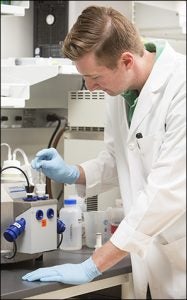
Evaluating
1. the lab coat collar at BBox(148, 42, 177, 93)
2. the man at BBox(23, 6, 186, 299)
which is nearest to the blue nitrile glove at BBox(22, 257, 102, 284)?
the man at BBox(23, 6, 186, 299)

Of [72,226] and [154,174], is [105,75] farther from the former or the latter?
[72,226]

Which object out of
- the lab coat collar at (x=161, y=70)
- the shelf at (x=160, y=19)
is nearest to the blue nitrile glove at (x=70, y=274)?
the lab coat collar at (x=161, y=70)

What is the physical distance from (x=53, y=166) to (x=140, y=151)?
306 mm

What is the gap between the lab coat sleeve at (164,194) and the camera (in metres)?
1.75

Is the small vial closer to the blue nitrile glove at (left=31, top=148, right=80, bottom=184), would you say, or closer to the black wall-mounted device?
the blue nitrile glove at (left=31, top=148, right=80, bottom=184)

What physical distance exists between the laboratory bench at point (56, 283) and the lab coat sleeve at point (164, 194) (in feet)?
0.70

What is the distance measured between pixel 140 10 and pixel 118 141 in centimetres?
135

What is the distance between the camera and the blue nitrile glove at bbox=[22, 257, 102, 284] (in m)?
1.85

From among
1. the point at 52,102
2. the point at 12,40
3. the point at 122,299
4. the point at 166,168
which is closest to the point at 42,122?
the point at 52,102

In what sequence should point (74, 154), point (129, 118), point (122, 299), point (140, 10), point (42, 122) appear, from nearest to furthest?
point (129, 118)
point (122, 299)
point (74, 154)
point (42, 122)
point (140, 10)

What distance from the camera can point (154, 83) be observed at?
1.91m

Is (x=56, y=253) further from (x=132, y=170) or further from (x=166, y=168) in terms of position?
(x=166, y=168)

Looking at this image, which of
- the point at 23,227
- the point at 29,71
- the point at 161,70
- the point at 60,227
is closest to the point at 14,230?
the point at 23,227

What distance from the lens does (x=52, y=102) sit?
8.31 feet
